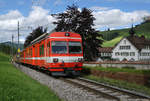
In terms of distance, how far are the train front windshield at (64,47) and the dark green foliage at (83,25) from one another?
18715 millimetres

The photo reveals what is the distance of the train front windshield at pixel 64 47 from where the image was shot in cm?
1652

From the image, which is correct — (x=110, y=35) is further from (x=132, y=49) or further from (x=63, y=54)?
(x=63, y=54)

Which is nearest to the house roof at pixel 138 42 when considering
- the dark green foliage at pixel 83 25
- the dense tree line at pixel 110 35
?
the dark green foliage at pixel 83 25

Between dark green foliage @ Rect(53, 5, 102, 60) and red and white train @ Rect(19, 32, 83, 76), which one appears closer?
red and white train @ Rect(19, 32, 83, 76)

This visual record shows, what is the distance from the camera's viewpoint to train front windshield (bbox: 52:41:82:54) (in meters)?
16.5

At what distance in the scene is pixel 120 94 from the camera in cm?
953

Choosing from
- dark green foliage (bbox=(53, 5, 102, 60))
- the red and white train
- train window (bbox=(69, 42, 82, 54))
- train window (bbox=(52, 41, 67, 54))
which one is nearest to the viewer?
the red and white train

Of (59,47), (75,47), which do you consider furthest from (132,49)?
(59,47)

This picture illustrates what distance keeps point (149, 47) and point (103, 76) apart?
274ft

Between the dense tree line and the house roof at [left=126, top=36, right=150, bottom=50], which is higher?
the dense tree line

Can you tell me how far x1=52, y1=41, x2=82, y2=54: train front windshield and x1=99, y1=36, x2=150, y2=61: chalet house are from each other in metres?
73.4

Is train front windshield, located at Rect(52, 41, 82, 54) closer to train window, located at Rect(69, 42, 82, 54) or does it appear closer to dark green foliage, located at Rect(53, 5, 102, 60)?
train window, located at Rect(69, 42, 82, 54)

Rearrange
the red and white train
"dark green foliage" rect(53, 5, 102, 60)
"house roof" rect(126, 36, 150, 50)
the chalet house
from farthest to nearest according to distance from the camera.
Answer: "house roof" rect(126, 36, 150, 50) < the chalet house < "dark green foliage" rect(53, 5, 102, 60) < the red and white train

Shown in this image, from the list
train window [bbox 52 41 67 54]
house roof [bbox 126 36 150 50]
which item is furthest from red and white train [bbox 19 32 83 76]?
house roof [bbox 126 36 150 50]
